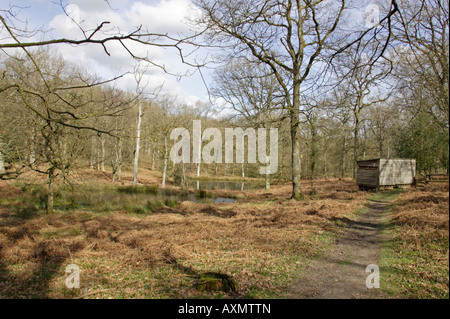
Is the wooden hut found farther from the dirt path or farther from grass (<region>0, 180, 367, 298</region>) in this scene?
the dirt path

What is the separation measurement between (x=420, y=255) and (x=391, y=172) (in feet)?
41.7

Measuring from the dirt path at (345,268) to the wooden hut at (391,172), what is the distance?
874 cm

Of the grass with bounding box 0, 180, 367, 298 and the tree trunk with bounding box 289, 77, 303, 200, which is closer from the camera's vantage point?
the grass with bounding box 0, 180, 367, 298

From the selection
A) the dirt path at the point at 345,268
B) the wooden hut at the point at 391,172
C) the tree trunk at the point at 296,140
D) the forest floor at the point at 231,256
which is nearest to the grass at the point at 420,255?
the forest floor at the point at 231,256

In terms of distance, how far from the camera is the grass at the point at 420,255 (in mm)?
3766

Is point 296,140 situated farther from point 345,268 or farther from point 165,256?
point 165,256

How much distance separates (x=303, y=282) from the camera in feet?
15.1

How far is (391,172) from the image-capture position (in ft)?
53.2

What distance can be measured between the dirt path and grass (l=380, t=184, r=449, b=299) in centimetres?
29

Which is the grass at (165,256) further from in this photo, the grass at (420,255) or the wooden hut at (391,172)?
the wooden hut at (391,172)

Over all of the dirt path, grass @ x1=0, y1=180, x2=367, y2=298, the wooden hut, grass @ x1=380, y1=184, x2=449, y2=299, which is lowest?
grass @ x1=0, y1=180, x2=367, y2=298

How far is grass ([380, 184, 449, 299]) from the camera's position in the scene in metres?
3.77

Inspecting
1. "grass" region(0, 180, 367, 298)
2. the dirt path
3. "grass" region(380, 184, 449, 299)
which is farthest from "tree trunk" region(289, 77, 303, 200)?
"grass" region(380, 184, 449, 299)
